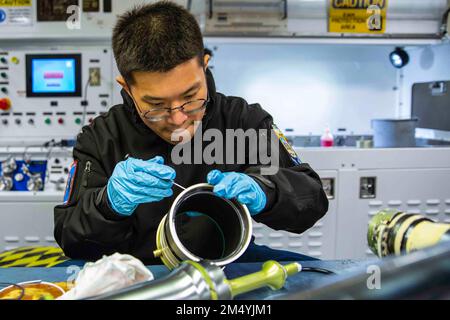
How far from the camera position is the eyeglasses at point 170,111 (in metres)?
1.21

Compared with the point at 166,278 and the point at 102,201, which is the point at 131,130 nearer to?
the point at 102,201

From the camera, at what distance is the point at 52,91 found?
2.61 metres

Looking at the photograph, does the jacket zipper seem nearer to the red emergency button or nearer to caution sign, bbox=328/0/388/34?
the red emergency button

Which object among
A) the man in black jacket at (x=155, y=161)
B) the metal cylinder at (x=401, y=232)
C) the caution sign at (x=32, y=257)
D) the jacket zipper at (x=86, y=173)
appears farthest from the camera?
the caution sign at (x=32, y=257)

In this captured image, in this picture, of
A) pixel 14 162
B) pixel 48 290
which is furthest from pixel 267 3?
pixel 48 290

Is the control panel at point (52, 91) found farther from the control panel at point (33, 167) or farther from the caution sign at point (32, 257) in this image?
the caution sign at point (32, 257)

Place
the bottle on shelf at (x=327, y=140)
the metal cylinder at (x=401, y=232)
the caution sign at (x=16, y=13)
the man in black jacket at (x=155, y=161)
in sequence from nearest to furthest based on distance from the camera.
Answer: the metal cylinder at (x=401, y=232) → the man in black jacket at (x=155, y=161) → the caution sign at (x=16, y=13) → the bottle on shelf at (x=327, y=140)

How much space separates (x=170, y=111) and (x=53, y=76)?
171 cm

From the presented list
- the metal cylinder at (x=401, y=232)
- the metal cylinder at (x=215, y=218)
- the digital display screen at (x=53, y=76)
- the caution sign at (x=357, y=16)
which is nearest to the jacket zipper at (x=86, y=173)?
the metal cylinder at (x=215, y=218)

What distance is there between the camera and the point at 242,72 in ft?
10.0

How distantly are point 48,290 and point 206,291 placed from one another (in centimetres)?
→ 53

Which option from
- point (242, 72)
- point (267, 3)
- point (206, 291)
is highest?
point (267, 3)

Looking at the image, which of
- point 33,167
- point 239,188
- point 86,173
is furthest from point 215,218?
point 33,167

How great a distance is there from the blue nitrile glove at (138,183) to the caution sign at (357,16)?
1.95 m
